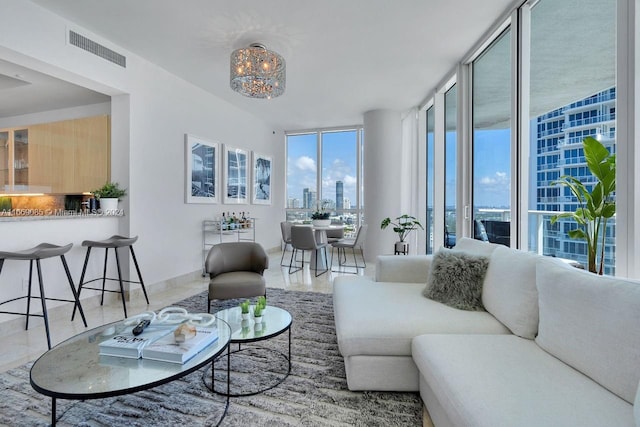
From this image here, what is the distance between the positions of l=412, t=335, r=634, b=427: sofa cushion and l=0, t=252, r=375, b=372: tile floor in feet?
9.05

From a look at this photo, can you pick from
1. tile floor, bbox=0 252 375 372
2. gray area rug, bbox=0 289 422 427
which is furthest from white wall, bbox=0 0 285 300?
gray area rug, bbox=0 289 422 427

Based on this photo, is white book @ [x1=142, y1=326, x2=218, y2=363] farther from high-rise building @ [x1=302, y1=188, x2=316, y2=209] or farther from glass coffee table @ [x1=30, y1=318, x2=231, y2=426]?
high-rise building @ [x1=302, y1=188, x2=316, y2=209]

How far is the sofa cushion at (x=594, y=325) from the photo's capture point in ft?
3.87

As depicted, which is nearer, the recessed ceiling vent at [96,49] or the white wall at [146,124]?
the white wall at [146,124]

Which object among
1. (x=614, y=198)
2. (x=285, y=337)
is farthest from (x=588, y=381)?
(x=285, y=337)

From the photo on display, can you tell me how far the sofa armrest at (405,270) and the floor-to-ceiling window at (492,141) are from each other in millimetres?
980

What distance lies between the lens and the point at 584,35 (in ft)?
8.39

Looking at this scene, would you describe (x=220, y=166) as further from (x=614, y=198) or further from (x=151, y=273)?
(x=614, y=198)

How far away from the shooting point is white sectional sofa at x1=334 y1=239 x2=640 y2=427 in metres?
1.16

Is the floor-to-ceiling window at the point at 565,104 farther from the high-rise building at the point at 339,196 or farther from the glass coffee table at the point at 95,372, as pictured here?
the high-rise building at the point at 339,196

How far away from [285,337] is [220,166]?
12.2 feet

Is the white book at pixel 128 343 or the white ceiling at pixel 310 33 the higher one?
the white ceiling at pixel 310 33

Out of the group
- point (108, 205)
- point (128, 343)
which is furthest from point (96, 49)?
point (128, 343)

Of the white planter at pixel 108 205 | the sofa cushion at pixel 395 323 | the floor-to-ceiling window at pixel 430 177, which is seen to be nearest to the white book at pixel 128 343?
the sofa cushion at pixel 395 323
